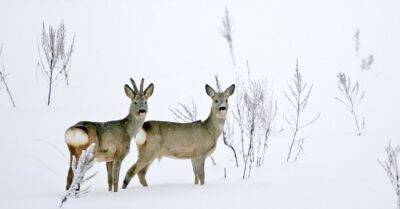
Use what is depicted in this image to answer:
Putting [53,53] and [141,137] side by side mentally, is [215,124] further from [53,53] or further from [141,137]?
[53,53]

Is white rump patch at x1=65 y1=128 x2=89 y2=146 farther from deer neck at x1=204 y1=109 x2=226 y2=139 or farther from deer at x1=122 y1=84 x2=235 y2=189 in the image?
deer neck at x1=204 y1=109 x2=226 y2=139

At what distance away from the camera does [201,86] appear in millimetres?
17391

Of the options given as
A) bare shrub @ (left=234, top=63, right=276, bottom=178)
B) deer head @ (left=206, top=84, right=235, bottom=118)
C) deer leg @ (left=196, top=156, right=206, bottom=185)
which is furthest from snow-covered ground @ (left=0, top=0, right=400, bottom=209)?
deer head @ (left=206, top=84, right=235, bottom=118)

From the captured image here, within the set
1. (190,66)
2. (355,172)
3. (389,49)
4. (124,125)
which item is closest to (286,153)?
(355,172)

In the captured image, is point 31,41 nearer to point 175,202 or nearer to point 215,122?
point 215,122

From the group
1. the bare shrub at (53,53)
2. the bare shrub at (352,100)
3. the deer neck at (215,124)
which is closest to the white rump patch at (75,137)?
the deer neck at (215,124)

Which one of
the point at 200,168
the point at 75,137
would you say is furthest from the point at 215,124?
the point at 75,137

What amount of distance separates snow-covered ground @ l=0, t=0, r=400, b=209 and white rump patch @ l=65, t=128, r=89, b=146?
25.4 inches

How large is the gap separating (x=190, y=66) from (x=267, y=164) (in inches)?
498

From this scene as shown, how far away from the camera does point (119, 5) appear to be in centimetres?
3206

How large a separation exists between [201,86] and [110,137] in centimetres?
1073

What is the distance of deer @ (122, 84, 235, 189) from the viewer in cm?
736

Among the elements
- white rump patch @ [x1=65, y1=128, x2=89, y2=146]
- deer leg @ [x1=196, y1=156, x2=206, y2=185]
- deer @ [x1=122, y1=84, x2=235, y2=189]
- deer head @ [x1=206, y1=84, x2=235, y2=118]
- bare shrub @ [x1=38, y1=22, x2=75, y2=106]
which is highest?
bare shrub @ [x1=38, y1=22, x2=75, y2=106]

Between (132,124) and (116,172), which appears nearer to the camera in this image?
(116,172)
